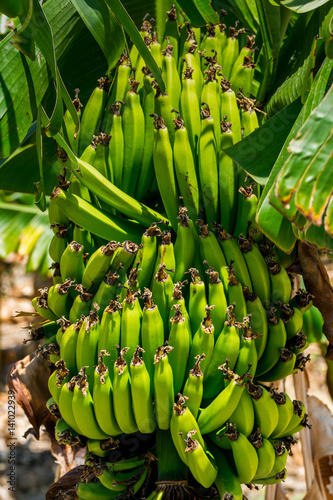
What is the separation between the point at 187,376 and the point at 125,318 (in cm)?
17

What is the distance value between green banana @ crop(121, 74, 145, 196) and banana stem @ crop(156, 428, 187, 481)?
54 cm

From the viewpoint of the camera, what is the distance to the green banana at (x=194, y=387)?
912 millimetres

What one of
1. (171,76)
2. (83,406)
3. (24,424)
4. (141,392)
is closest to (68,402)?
(83,406)

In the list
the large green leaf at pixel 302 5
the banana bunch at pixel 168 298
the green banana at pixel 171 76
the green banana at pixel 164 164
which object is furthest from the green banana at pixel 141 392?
the large green leaf at pixel 302 5

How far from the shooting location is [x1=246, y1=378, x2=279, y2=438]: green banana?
95cm

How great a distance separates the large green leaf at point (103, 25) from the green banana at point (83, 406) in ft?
2.14

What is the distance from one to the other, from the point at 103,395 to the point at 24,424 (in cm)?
293

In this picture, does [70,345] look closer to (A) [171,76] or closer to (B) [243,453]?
(B) [243,453]

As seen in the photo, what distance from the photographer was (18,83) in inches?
40.1

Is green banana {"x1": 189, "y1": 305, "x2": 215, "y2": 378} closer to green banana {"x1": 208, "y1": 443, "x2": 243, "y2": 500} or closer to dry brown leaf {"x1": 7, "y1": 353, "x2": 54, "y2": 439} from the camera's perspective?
green banana {"x1": 208, "y1": 443, "x2": 243, "y2": 500}

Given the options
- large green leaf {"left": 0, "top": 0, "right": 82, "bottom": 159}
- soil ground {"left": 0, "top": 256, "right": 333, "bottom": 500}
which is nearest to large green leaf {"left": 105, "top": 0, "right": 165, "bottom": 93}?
large green leaf {"left": 0, "top": 0, "right": 82, "bottom": 159}

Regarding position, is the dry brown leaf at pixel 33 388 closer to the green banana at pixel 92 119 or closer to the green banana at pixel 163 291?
the green banana at pixel 163 291

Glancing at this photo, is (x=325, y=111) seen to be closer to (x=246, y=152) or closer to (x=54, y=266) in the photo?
(x=246, y=152)

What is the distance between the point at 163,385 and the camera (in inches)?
35.6
